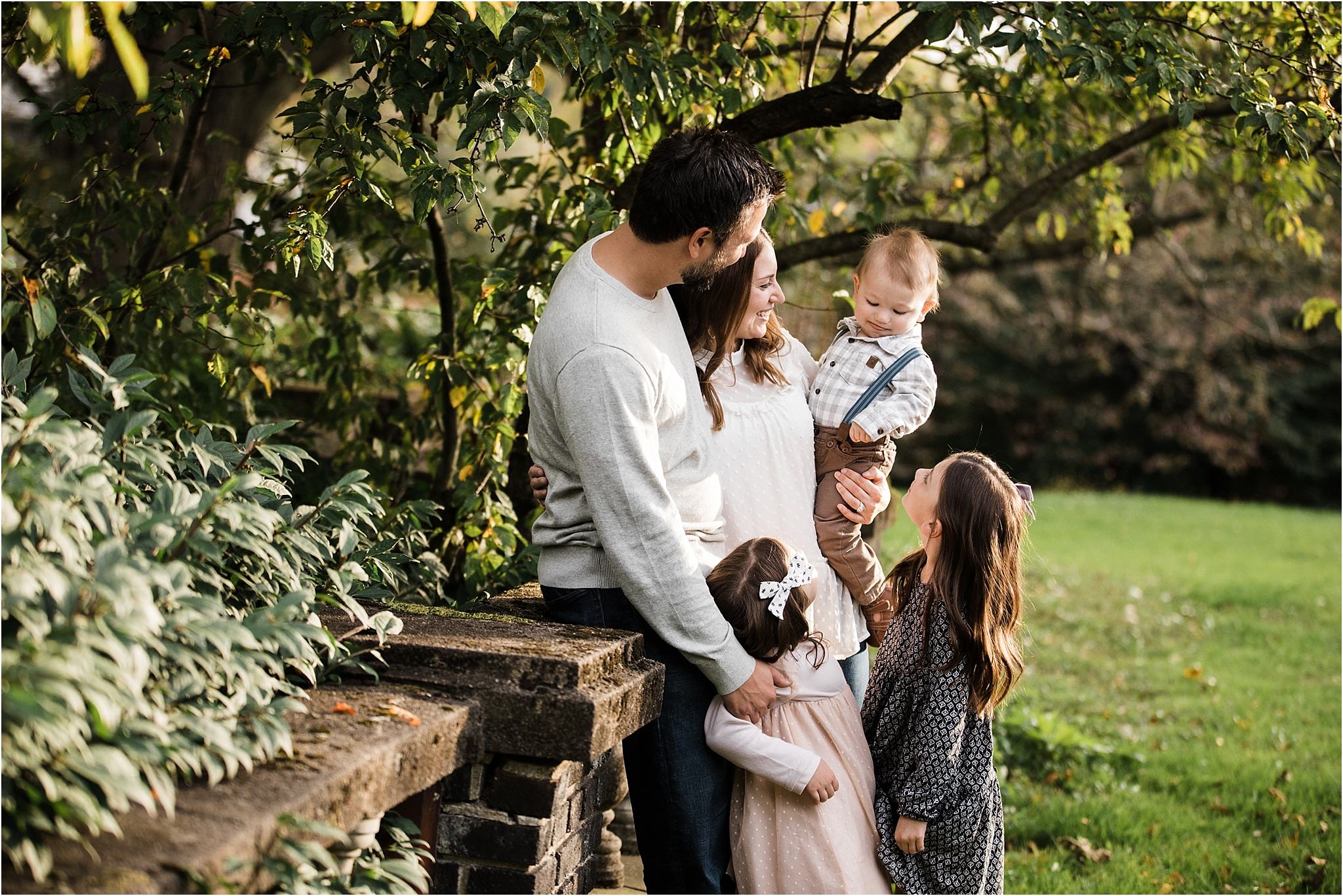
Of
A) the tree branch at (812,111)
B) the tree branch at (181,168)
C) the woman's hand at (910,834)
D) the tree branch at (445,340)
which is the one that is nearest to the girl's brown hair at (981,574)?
the woman's hand at (910,834)

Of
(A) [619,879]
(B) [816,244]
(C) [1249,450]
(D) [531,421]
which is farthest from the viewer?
(C) [1249,450]

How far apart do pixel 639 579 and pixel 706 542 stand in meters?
0.30

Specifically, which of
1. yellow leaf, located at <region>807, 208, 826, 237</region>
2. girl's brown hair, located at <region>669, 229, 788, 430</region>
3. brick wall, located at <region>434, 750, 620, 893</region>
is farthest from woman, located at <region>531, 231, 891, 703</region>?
yellow leaf, located at <region>807, 208, 826, 237</region>

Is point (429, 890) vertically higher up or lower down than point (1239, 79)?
lower down

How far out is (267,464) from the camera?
2.58 m

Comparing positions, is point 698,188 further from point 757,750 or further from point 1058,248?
point 1058,248

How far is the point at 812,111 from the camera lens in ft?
11.1

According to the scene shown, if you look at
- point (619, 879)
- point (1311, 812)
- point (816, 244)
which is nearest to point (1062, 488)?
point (1311, 812)

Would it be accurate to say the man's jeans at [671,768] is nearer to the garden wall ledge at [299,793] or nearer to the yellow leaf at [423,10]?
the garden wall ledge at [299,793]

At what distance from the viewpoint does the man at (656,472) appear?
2254 millimetres

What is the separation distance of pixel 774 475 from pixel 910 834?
0.82 metres

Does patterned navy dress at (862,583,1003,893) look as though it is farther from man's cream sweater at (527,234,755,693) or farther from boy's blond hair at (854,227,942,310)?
boy's blond hair at (854,227,942,310)

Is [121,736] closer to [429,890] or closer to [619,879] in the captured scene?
[429,890]

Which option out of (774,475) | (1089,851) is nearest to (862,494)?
(774,475)
